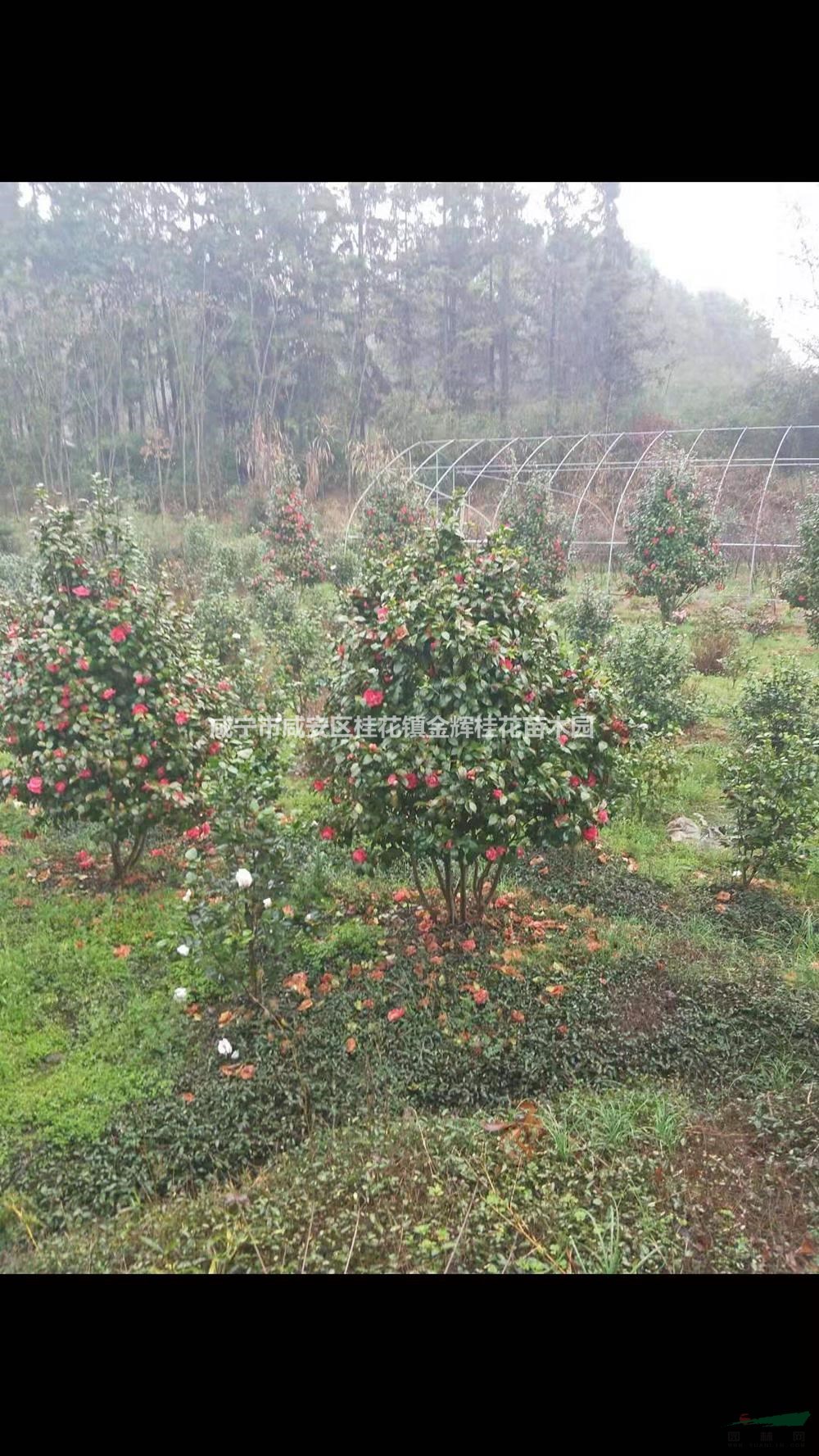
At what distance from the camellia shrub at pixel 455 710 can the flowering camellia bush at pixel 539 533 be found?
69 mm

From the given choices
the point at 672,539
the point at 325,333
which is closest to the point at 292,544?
the point at 325,333

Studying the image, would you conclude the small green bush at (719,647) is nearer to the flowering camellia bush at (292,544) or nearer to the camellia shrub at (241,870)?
the flowering camellia bush at (292,544)

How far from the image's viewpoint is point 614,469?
7.62 feet

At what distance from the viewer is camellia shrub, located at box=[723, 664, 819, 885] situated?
2.44 meters

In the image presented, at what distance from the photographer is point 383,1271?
2229mm

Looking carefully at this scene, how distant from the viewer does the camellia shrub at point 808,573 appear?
2.32 metres

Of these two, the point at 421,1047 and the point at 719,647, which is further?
the point at 719,647

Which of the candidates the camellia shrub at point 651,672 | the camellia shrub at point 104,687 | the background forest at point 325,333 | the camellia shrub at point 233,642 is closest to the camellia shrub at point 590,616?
the camellia shrub at point 651,672

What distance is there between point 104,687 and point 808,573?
7.95ft

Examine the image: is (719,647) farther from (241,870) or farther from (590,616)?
(241,870)

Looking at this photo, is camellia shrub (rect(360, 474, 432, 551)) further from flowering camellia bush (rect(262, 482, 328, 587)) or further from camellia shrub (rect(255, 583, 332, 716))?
camellia shrub (rect(255, 583, 332, 716))
